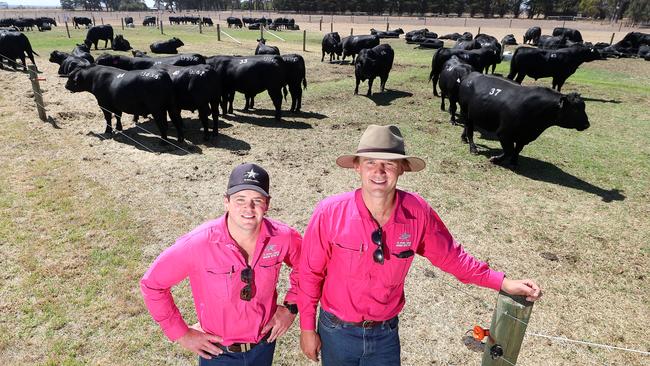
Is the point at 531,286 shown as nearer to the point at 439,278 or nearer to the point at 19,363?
the point at 439,278

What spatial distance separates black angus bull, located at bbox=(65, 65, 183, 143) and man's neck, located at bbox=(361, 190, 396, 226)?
7.86 meters

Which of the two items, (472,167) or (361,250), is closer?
(361,250)

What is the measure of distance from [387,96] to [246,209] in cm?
1273

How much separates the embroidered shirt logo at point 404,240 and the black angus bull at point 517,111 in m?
6.63

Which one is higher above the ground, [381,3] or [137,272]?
[381,3]

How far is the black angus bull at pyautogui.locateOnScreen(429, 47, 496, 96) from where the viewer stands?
46.9ft

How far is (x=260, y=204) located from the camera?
2260 millimetres

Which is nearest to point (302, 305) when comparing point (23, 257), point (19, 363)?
point (19, 363)

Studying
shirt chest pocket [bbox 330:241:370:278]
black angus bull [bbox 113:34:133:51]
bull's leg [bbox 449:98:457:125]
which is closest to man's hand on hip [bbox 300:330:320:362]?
shirt chest pocket [bbox 330:241:370:278]

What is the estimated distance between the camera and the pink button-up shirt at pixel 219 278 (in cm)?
221

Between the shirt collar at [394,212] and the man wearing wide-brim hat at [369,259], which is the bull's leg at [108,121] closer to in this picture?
the man wearing wide-brim hat at [369,259]

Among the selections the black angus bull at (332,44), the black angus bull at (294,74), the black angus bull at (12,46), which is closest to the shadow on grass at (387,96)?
the black angus bull at (294,74)

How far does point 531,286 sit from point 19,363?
4254mm

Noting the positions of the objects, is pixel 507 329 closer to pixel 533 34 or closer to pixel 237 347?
pixel 237 347
